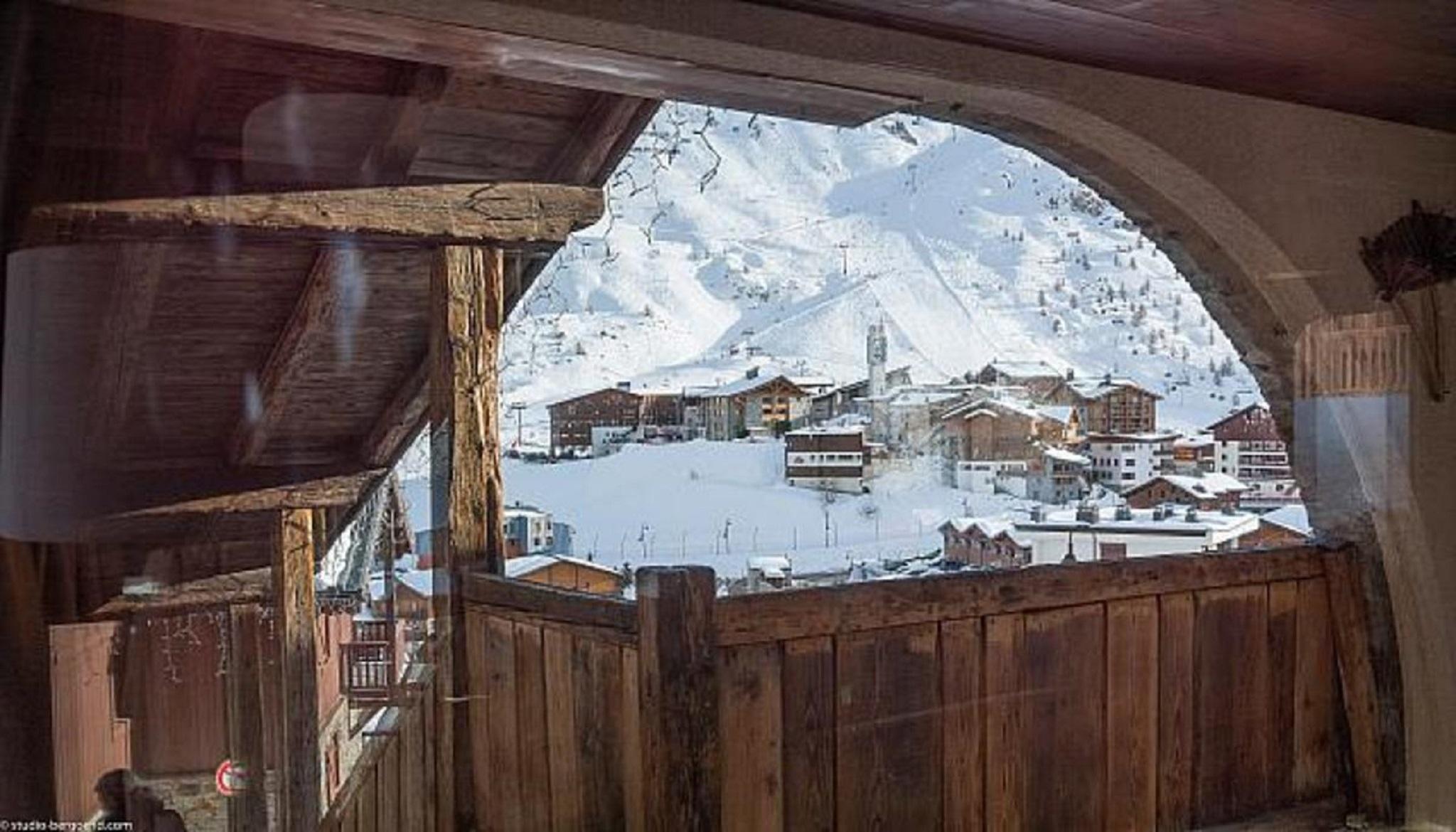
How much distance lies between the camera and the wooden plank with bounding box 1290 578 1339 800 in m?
2.22

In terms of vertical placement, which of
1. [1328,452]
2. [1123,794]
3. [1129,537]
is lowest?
[1123,794]

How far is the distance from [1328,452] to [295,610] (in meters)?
1.81

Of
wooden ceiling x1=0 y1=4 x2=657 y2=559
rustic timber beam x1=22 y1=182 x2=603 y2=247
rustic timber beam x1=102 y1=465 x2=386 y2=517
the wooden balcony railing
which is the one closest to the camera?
wooden ceiling x1=0 y1=4 x2=657 y2=559

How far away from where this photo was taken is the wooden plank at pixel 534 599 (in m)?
1.79

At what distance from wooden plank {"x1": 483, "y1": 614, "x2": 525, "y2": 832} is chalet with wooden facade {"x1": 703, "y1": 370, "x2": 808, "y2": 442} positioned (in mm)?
490

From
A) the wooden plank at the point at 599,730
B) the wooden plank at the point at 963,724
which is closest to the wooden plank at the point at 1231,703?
the wooden plank at the point at 963,724

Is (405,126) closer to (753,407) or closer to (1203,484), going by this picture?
(753,407)

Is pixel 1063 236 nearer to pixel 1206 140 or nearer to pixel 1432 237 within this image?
pixel 1206 140

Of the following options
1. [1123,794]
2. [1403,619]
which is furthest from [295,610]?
[1403,619]

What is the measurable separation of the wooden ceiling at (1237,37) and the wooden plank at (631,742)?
3.21 feet

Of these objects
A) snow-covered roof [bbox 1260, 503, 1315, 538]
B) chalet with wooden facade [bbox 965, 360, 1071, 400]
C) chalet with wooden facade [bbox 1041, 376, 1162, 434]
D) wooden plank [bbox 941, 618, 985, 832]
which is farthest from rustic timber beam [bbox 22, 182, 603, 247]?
snow-covered roof [bbox 1260, 503, 1315, 538]

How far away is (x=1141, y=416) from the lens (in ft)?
6.27

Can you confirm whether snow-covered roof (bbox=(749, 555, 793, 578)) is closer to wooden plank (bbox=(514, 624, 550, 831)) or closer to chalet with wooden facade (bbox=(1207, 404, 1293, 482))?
wooden plank (bbox=(514, 624, 550, 831))

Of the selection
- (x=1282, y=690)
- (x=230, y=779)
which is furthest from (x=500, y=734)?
(x=1282, y=690)
